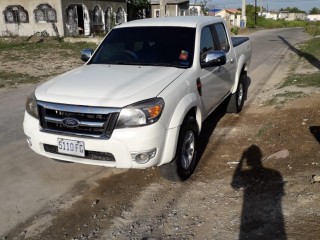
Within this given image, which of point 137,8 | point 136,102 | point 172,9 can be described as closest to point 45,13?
point 137,8

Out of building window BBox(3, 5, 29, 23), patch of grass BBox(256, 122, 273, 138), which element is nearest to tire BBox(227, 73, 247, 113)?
patch of grass BBox(256, 122, 273, 138)

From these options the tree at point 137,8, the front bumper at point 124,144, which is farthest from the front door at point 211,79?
the tree at point 137,8

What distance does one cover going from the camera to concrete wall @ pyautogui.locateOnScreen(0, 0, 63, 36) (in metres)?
22.8

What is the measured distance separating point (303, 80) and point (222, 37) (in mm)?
4746

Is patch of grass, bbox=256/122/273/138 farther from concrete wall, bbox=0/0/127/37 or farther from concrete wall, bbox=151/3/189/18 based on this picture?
concrete wall, bbox=151/3/189/18

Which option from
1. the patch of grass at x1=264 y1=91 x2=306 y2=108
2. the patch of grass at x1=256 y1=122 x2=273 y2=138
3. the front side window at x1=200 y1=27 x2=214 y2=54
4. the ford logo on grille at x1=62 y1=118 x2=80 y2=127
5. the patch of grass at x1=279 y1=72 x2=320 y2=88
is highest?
the front side window at x1=200 y1=27 x2=214 y2=54

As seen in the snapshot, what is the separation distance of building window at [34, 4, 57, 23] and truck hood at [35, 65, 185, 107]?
20.1 meters

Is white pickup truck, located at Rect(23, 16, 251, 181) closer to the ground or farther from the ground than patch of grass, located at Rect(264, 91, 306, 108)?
farther from the ground

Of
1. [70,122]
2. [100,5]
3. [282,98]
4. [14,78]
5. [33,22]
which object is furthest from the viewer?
[100,5]

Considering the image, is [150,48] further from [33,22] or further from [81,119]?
[33,22]

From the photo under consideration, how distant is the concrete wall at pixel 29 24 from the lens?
74.7 feet

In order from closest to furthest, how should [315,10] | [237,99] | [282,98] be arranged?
[237,99], [282,98], [315,10]

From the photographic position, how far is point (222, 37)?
5859 millimetres

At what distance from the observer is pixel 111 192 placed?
4078 millimetres
